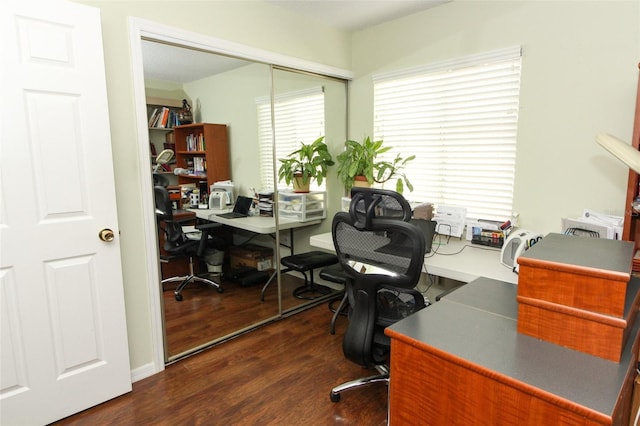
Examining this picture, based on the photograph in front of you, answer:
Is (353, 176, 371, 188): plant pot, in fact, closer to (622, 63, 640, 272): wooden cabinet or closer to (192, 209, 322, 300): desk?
(192, 209, 322, 300): desk

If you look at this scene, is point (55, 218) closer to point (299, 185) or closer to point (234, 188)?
point (234, 188)

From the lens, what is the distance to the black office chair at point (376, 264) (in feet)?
5.63

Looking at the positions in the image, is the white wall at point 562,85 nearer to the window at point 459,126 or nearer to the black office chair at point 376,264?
the window at point 459,126

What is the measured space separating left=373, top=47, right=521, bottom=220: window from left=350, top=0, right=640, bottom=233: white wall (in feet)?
0.31

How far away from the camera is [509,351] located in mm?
1191

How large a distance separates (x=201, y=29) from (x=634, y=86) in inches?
105

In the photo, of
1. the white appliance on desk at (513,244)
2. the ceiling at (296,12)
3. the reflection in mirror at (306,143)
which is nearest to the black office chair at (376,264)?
the white appliance on desk at (513,244)

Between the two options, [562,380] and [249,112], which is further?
[249,112]

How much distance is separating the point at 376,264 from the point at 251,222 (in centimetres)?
169

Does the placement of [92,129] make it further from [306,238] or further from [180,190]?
[306,238]

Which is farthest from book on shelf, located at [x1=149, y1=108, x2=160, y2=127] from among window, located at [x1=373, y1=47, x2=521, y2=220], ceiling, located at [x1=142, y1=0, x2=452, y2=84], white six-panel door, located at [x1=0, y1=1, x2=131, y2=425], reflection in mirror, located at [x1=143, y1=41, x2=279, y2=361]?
window, located at [x1=373, y1=47, x2=521, y2=220]

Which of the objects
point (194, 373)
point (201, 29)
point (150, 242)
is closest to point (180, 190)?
point (150, 242)

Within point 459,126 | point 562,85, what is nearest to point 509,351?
point 562,85

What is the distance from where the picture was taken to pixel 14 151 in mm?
1733
